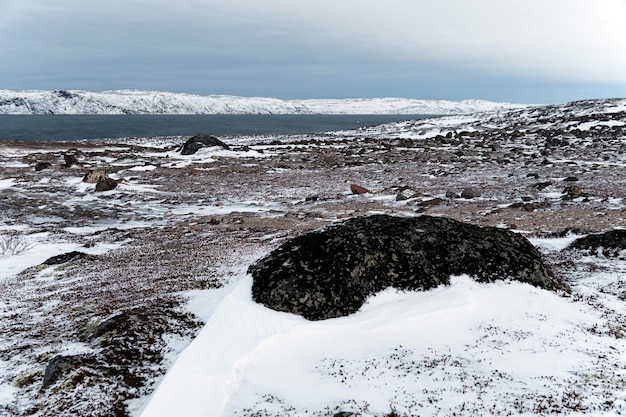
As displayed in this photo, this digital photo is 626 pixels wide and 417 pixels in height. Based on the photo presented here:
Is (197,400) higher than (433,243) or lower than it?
lower

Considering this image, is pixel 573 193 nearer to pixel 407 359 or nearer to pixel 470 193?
pixel 470 193

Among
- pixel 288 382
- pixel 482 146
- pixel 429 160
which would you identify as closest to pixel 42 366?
pixel 288 382

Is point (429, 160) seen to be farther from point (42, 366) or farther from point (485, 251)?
point (42, 366)

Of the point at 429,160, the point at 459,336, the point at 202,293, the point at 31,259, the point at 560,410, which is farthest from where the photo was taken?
the point at 429,160

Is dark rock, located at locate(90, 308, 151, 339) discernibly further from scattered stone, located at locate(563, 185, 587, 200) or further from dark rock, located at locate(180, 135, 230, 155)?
dark rock, located at locate(180, 135, 230, 155)

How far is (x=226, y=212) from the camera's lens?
2741cm

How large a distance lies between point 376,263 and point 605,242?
365 inches

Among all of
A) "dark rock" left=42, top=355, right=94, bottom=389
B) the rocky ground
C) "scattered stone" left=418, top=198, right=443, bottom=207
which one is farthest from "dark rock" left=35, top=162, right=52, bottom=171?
"dark rock" left=42, top=355, right=94, bottom=389

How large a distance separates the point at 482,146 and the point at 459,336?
49.9 meters

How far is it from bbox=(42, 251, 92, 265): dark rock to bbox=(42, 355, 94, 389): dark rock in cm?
1031

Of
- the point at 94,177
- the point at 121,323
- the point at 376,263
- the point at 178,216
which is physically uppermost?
the point at 376,263

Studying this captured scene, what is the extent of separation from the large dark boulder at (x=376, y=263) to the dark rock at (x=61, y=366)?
386 centimetres

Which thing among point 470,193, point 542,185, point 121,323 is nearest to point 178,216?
point 121,323

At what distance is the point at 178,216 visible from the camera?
2664 centimetres
